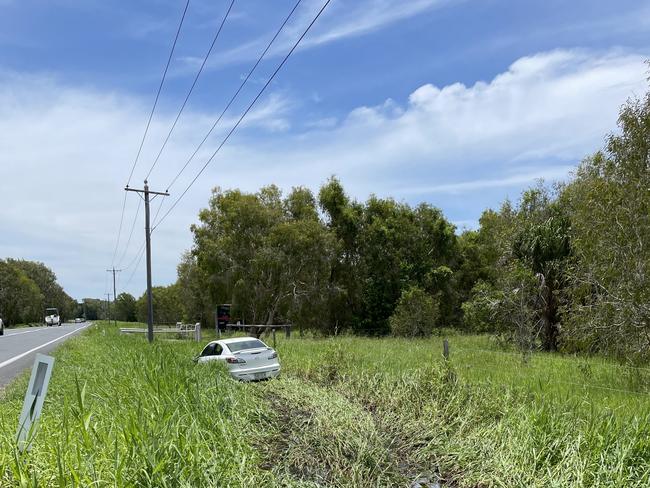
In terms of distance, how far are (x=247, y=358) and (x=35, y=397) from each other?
32.1ft

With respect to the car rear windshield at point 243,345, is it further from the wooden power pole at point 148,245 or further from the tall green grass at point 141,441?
the wooden power pole at point 148,245

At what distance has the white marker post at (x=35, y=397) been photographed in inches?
204

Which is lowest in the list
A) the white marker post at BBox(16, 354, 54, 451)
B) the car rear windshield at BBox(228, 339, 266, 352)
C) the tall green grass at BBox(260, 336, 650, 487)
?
the tall green grass at BBox(260, 336, 650, 487)

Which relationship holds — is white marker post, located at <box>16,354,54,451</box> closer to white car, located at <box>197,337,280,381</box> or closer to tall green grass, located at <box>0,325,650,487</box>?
tall green grass, located at <box>0,325,650,487</box>

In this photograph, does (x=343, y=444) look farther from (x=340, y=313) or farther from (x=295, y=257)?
(x=340, y=313)

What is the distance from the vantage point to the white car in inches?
585

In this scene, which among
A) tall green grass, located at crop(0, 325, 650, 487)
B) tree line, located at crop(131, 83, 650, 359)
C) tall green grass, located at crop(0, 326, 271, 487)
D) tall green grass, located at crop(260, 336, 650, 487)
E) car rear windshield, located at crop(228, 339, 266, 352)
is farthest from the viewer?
tree line, located at crop(131, 83, 650, 359)

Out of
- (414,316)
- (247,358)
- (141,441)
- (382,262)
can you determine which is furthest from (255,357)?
(382,262)

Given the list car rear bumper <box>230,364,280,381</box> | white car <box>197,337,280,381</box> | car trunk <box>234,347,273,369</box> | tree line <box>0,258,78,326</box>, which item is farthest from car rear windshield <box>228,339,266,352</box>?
tree line <box>0,258,78,326</box>

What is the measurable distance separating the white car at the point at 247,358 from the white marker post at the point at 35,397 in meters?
9.06

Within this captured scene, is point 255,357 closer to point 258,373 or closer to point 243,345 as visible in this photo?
point 258,373

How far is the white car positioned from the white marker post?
9.06 m

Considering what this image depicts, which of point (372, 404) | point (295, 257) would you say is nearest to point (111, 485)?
point (372, 404)

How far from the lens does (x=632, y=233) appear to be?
1261 cm
